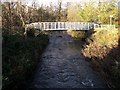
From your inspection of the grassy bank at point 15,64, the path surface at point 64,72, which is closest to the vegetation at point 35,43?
the grassy bank at point 15,64

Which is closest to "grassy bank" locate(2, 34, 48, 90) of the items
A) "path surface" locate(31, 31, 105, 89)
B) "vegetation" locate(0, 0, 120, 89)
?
"vegetation" locate(0, 0, 120, 89)

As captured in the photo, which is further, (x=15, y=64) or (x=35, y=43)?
(x=35, y=43)

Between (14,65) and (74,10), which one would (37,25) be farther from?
(14,65)

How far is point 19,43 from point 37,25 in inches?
506

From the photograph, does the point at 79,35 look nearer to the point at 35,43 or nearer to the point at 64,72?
the point at 35,43

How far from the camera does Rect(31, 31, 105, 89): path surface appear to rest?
50.1ft

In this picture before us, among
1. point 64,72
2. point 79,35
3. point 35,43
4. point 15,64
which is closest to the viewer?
point 15,64

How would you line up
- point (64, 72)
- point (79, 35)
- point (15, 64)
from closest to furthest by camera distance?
point (15, 64), point (64, 72), point (79, 35)

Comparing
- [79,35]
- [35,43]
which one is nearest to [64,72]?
[35,43]

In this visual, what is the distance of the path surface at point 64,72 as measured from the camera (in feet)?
50.1

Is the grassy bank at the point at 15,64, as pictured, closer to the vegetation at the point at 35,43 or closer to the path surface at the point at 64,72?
the vegetation at the point at 35,43

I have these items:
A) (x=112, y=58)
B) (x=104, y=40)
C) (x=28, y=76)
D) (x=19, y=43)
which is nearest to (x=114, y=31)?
(x=104, y=40)

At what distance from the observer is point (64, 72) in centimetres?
1800

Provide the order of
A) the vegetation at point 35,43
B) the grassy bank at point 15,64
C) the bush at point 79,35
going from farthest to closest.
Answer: the bush at point 79,35, the vegetation at point 35,43, the grassy bank at point 15,64
